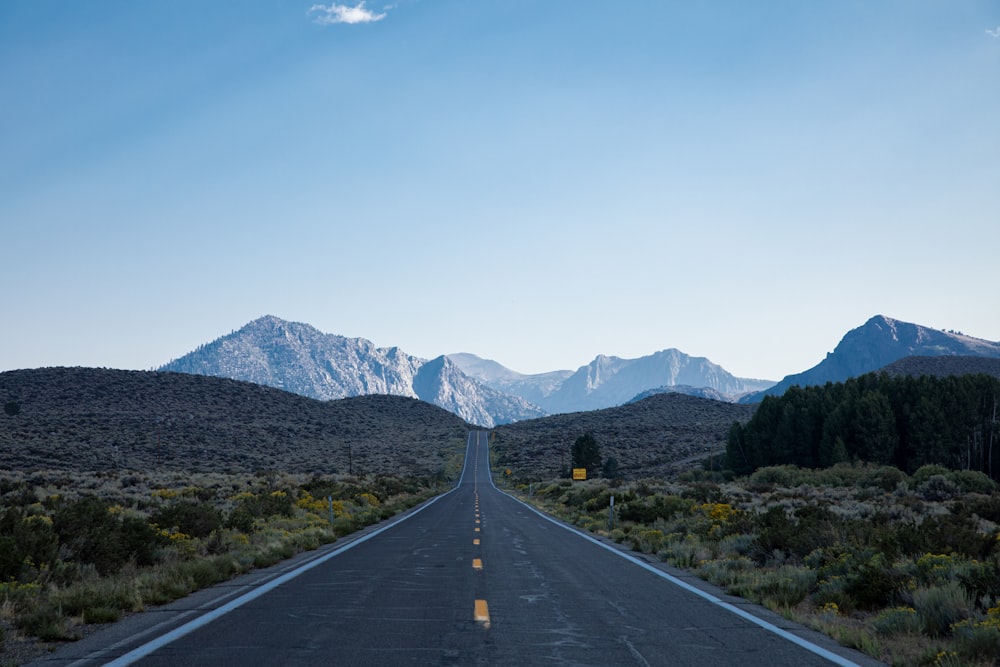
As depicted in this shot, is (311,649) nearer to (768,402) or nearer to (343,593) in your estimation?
(343,593)

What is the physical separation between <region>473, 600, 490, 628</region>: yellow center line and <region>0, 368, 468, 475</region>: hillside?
59976mm

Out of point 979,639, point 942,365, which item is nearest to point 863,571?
point 979,639

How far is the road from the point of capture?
275 inches

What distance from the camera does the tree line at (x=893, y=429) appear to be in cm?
6322

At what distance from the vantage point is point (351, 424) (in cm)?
13712

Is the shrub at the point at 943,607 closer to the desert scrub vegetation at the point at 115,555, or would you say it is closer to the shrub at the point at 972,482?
the desert scrub vegetation at the point at 115,555

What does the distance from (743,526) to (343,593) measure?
34.8 ft

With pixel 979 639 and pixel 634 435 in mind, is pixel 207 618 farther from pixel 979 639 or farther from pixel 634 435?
pixel 634 435

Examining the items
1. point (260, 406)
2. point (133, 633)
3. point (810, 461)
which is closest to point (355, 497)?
point (133, 633)

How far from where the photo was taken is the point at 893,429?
6438cm

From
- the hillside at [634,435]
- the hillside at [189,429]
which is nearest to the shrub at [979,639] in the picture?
the hillside at [189,429]

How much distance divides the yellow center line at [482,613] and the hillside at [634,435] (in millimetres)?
73043

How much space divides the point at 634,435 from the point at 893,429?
62.4m

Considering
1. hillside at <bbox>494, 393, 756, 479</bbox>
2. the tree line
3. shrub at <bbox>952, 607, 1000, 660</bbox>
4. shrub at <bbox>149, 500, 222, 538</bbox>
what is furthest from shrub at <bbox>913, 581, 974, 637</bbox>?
hillside at <bbox>494, 393, 756, 479</bbox>
